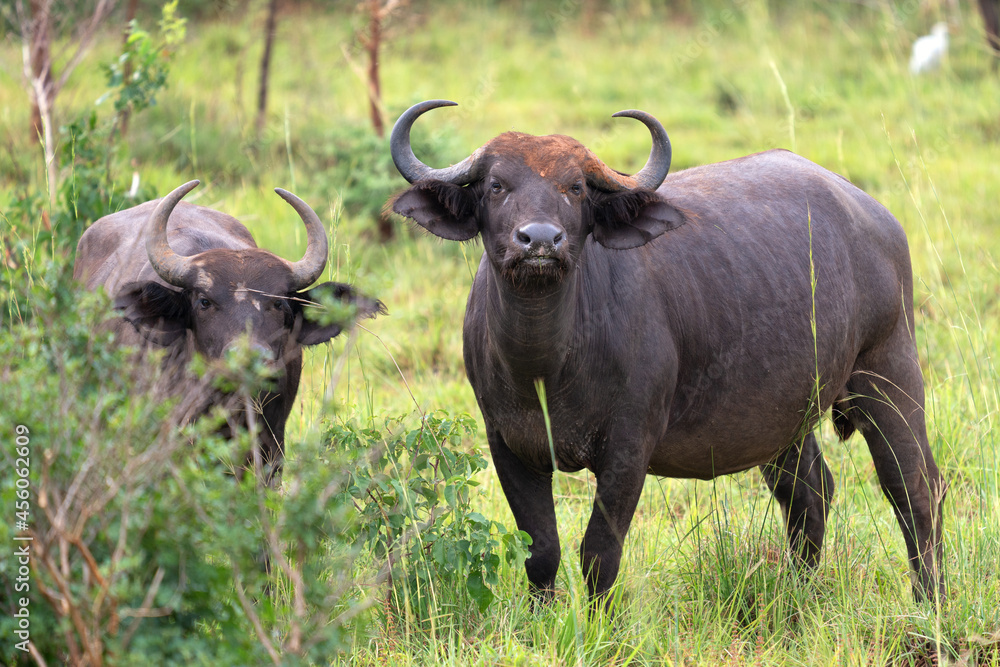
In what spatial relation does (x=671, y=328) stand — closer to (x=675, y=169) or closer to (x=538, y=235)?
(x=538, y=235)

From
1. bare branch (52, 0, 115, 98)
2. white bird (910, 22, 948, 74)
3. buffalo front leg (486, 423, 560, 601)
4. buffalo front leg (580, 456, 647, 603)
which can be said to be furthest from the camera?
white bird (910, 22, 948, 74)

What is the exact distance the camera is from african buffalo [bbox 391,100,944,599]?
374 cm

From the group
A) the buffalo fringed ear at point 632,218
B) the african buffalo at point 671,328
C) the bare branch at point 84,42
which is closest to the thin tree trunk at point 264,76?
the bare branch at point 84,42

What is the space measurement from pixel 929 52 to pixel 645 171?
10.5 meters

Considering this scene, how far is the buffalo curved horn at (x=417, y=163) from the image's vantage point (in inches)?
148

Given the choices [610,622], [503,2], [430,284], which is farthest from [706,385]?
[503,2]

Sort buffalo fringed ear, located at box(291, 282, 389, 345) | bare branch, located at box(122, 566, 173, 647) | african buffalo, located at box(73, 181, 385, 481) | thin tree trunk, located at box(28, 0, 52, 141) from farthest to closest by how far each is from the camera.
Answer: thin tree trunk, located at box(28, 0, 52, 141) → buffalo fringed ear, located at box(291, 282, 389, 345) → african buffalo, located at box(73, 181, 385, 481) → bare branch, located at box(122, 566, 173, 647)

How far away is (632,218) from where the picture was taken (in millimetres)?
3850

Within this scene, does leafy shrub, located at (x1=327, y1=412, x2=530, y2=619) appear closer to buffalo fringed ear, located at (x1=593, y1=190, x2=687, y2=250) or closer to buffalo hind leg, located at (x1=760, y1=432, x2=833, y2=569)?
buffalo fringed ear, located at (x1=593, y1=190, x2=687, y2=250)

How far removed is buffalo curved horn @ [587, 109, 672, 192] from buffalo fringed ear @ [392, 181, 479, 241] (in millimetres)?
472

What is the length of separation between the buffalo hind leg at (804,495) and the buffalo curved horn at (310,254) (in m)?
2.34

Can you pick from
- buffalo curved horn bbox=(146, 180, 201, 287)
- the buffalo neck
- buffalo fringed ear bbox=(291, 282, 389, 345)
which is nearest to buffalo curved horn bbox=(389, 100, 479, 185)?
the buffalo neck

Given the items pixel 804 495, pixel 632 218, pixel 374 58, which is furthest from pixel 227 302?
pixel 374 58

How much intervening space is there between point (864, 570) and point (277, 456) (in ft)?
8.80
